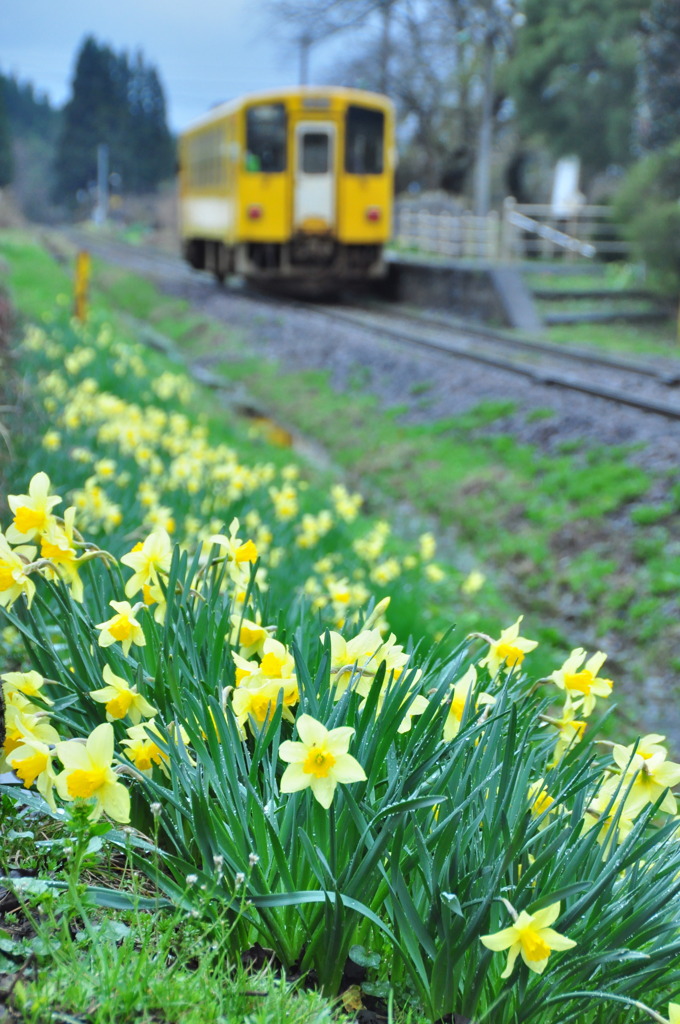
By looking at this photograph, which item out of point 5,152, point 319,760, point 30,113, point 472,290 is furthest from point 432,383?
point 30,113

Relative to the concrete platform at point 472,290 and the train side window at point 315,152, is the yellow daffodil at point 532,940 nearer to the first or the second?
the concrete platform at point 472,290

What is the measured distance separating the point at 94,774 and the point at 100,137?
6896cm

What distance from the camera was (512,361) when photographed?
11.3 m

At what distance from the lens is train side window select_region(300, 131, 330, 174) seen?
17169 millimetres

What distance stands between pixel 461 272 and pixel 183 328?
4600 millimetres

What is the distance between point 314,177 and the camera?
17.4 metres

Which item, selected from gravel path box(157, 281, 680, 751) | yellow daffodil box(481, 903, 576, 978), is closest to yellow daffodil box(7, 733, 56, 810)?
yellow daffodil box(481, 903, 576, 978)

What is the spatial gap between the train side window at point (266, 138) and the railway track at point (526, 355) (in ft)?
7.67

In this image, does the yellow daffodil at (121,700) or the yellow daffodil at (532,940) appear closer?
the yellow daffodil at (532,940)

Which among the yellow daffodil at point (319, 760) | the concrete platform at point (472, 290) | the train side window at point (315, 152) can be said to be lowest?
the yellow daffodil at point (319, 760)

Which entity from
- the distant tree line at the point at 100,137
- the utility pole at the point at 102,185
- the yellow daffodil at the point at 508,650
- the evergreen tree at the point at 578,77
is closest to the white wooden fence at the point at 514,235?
the evergreen tree at the point at 578,77

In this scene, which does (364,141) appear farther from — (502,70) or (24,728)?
(24,728)

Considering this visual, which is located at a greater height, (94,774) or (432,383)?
(94,774)

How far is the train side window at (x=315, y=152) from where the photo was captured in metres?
17.2
